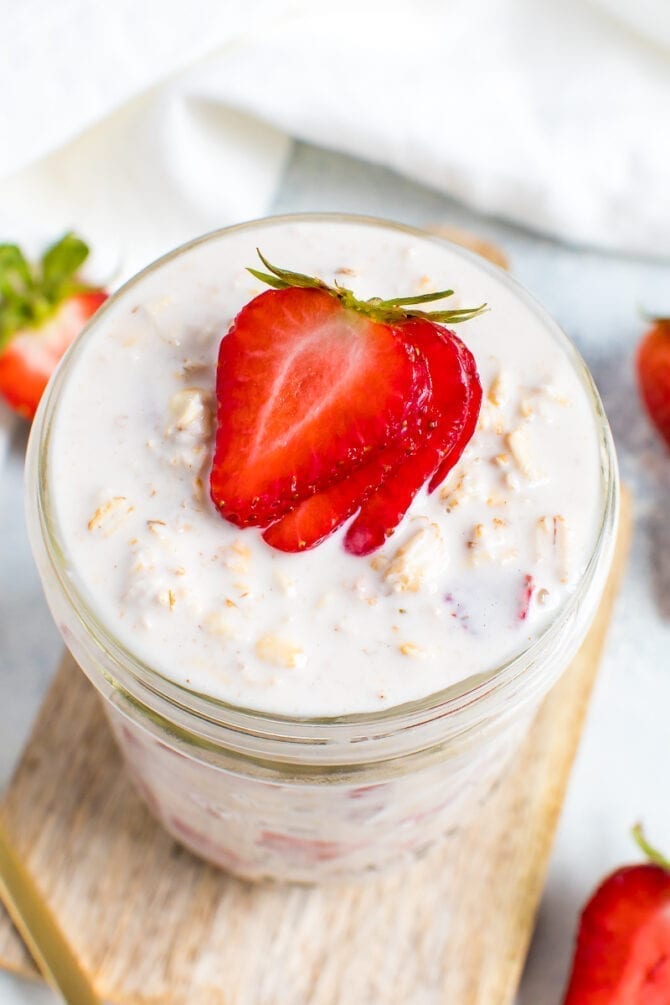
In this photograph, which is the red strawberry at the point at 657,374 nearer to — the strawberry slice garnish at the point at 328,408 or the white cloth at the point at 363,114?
the white cloth at the point at 363,114

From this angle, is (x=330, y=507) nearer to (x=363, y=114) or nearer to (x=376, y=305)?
(x=376, y=305)

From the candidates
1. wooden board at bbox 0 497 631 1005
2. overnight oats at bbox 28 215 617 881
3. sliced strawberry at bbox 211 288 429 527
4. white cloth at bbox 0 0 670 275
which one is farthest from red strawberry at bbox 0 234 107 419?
sliced strawberry at bbox 211 288 429 527

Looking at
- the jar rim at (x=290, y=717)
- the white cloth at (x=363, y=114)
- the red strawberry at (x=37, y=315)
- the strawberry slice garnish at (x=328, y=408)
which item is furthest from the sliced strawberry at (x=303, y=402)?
the white cloth at (x=363, y=114)

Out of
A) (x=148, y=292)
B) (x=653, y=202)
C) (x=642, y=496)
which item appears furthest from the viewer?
(x=653, y=202)

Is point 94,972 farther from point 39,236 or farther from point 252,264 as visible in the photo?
point 39,236

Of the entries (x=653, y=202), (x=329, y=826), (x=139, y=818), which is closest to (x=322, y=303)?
(x=329, y=826)

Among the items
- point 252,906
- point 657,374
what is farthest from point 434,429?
point 657,374
